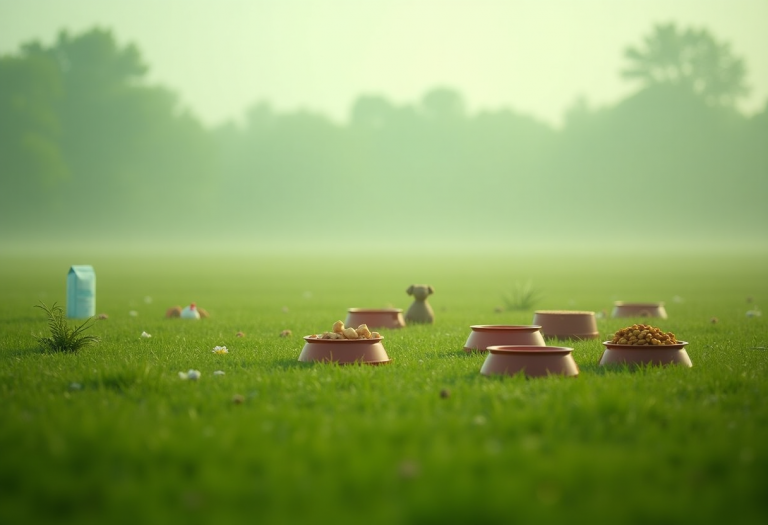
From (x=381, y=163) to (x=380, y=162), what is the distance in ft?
0.67

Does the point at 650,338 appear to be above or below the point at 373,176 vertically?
below

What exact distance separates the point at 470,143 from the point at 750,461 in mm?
119248

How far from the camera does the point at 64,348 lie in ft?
32.3

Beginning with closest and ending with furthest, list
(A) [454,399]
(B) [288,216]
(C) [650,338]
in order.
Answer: (A) [454,399] → (C) [650,338] → (B) [288,216]

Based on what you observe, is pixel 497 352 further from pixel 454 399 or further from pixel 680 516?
pixel 680 516

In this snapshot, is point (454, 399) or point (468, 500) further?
point (454, 399)

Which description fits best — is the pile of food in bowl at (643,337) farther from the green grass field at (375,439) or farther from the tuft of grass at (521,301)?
the tuft of grass at (521,301)

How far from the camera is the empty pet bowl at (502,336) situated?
370 inches

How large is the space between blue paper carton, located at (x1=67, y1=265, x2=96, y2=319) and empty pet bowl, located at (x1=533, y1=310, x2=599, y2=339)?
787 cm

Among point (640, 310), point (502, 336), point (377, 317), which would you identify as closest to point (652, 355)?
point (502, 336)

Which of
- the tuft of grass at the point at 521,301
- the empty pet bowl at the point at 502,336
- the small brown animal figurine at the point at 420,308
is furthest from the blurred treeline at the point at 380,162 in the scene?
the empty pet bowl at the point at 502,336

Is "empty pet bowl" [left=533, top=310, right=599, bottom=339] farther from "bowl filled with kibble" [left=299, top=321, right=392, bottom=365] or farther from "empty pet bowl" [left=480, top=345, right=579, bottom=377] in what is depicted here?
"empty pet bowl" [left=480, top=345, right=579, bottom=377]

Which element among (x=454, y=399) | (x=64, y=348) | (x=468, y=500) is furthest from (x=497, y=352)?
(x=64, y=348)

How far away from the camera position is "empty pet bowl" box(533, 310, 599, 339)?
38.0 ft
